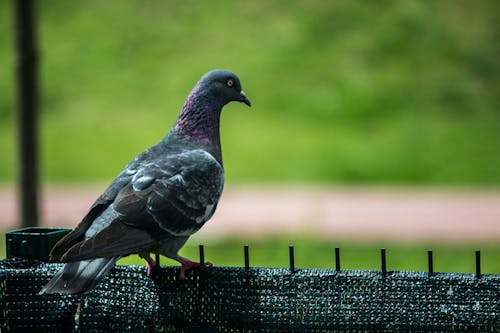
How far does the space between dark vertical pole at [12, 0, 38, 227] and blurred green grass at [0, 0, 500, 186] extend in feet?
15.8

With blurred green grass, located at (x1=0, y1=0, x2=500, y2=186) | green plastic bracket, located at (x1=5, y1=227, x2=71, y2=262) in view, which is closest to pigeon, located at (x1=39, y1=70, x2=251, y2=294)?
green plastic bracket, located at (x1=5, y1=227, x2=71, y2=262)

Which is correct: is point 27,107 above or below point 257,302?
above

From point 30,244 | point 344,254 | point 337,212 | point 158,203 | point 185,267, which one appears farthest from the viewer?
point 337,212

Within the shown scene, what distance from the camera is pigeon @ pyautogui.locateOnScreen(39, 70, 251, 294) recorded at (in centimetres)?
279

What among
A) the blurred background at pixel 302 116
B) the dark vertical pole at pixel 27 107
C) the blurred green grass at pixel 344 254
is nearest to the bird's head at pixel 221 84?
the dark vertical pole at pixel 27 107

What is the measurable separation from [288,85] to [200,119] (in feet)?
30.6

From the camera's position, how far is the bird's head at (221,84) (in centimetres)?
373

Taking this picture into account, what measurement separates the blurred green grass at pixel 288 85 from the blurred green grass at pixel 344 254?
8.68ft

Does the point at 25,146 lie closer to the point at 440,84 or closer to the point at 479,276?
the point at 479,276

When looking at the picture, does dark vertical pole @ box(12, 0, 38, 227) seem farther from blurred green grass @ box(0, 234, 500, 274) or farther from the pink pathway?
the pink pathway

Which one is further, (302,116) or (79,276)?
(302,116)

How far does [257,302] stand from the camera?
264 centimetres

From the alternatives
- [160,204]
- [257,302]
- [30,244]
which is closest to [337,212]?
[160,204]

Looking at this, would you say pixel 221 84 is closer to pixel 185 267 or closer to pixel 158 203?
pixel 158 203
